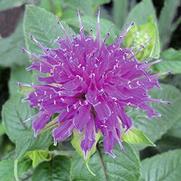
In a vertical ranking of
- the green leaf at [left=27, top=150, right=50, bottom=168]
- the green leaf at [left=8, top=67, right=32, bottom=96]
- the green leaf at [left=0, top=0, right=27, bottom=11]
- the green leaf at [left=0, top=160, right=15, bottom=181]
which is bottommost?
the green leaf at [left=8, top=67, right=32, bottom=96]

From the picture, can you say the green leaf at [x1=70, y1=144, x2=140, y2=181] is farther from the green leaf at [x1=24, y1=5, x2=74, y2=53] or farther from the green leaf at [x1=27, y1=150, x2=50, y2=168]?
the green leaf at [x1=24, y1=5, x2=74, y2=53]

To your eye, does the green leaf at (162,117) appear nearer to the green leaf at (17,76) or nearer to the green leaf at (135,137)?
the green leaf at (135,137)

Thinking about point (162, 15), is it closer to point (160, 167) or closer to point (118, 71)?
point (160, 167)

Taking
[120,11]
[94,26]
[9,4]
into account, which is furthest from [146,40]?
[120,11]

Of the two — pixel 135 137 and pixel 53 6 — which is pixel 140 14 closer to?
pixel 53 6

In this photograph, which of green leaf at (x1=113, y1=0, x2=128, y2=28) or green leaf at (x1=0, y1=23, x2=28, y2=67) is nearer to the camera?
green leaf at (x1=0, y1=23, x2=28, y2=67)

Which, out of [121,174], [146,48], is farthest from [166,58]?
[121,174]

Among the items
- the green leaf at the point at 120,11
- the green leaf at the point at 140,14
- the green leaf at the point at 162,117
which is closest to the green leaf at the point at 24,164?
the green leaf at the point at 162,117

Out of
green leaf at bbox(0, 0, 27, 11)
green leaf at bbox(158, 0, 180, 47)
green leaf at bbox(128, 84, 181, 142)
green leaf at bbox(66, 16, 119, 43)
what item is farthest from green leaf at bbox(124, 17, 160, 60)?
green leaf at bbox(158, 0, 180, 47)
